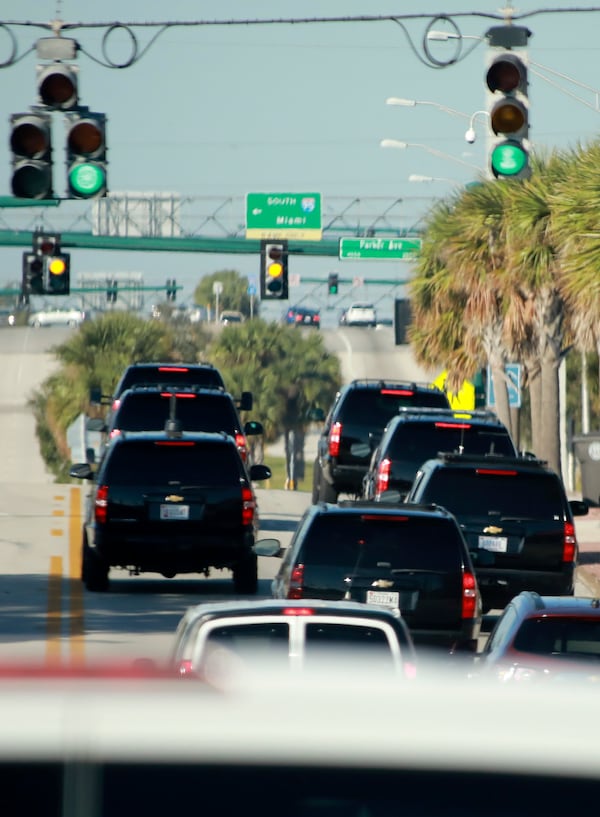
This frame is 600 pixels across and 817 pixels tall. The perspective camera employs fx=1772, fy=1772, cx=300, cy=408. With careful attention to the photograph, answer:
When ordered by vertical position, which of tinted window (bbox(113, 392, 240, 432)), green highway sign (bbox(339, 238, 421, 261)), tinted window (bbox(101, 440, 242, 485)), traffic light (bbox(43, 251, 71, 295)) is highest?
green highway sign (bbox(339, 238, 421, 261))

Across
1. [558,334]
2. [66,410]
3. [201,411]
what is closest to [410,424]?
[201,411]

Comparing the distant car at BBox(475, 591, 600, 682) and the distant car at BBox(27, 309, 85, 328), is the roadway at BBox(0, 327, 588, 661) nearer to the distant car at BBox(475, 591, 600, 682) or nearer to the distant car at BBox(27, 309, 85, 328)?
the distant car at BBox(475, 591, 600, 682)

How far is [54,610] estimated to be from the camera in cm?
1936

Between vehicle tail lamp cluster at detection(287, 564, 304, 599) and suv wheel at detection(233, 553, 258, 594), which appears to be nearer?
vehicle tail lamp cluster at detection(287, 564, 304, 599)

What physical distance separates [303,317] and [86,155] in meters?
108

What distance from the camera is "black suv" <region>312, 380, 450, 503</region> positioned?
26.9 meters

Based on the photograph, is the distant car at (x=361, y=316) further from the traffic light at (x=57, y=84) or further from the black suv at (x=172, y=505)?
the traffic light at (x=57, y=84)

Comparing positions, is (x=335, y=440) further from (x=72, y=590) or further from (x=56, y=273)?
(x=56, y=273)

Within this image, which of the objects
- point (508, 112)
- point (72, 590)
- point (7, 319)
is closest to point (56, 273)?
point (72, 590)

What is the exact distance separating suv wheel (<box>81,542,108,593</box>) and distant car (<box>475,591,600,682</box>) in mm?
9920

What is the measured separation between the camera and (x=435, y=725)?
2.73 meters

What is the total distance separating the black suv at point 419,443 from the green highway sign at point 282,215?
1569 inches

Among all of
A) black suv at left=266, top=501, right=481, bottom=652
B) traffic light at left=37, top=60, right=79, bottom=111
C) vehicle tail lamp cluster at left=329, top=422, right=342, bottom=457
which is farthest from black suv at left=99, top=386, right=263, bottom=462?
black suv at left=266, top=501, right=481, bottom=652

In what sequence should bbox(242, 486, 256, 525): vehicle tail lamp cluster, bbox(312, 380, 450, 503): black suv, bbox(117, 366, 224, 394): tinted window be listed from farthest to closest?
bbox(117, 366, 224, 394): tinted window < bbox(312, 380, 450, 503): black suv < bbox(242, 486, 256, 525): vehicle tail lamp cluster
